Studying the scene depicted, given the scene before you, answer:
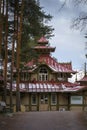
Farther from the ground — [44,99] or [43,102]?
[44,99]

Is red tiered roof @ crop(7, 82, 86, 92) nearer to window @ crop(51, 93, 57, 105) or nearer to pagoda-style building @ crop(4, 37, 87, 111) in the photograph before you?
pagoda-style building @ crop(4, 37, 87, 111)

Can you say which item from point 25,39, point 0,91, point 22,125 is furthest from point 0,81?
point 22,125

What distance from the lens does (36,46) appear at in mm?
52875

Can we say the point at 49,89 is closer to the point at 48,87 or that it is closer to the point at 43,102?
the point at 48,87

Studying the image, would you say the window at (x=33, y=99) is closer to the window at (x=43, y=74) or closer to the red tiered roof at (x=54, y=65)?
the window at (x=43, y=74)

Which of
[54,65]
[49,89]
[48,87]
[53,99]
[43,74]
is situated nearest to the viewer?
[49,89]

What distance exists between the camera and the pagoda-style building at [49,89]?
4878 cm

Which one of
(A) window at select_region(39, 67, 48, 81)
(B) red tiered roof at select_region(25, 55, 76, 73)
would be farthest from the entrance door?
(B) red tiered roof at select_region(25, 55, 76, 73)

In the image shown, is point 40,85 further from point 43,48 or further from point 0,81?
point 0,81

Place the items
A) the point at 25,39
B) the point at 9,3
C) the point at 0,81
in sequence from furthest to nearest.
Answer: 1. the point at 0,81
2. the point at 25,39
3. the point at 9,3

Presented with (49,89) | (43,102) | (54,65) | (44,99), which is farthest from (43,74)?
(43,102)

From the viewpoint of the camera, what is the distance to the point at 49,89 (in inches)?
1933

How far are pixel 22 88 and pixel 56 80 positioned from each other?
4.80 metres

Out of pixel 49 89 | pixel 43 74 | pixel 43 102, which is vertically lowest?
pixel 43 102
